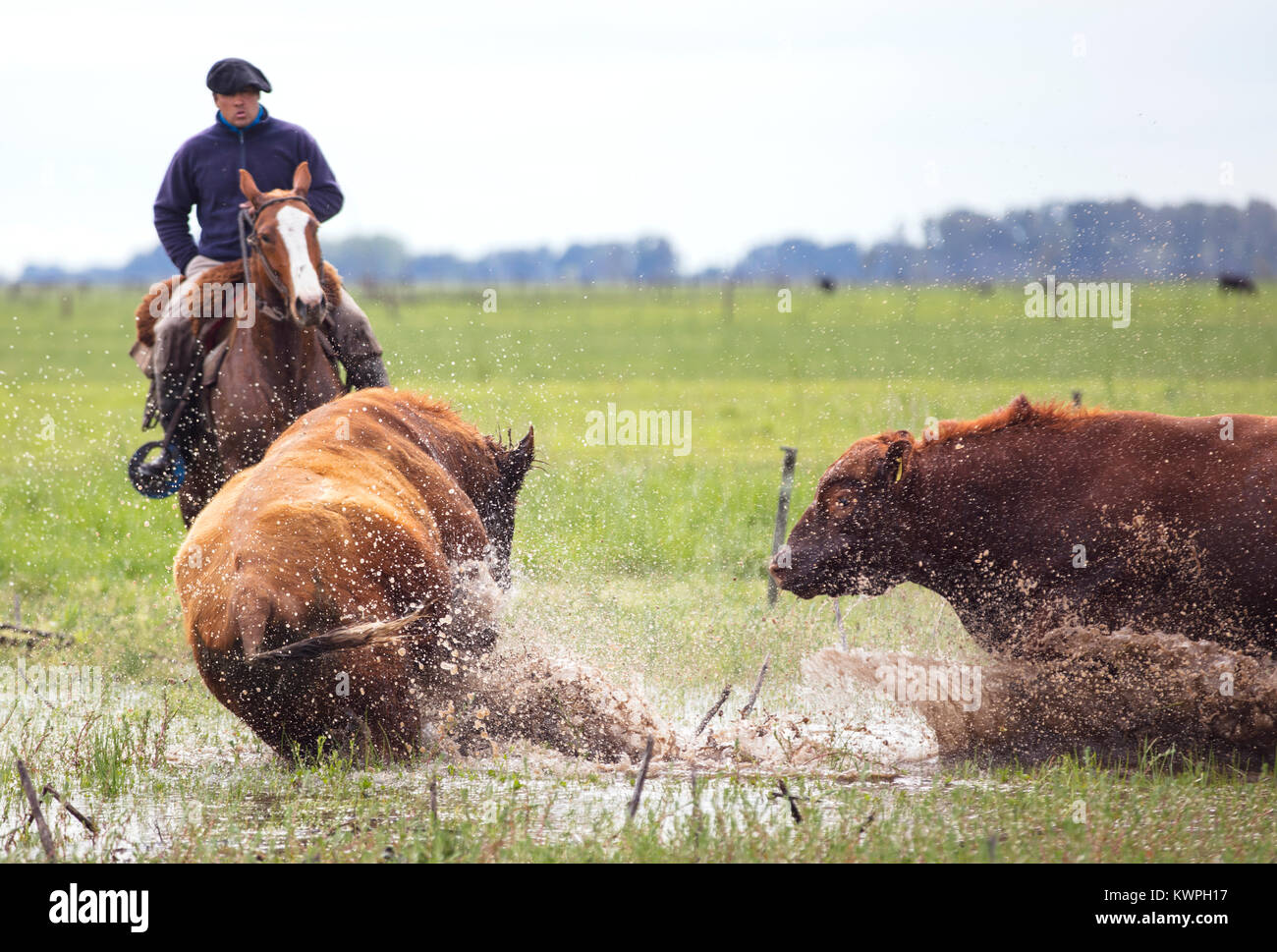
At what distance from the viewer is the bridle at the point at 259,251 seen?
8.01 meters

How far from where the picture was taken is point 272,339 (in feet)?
26.6

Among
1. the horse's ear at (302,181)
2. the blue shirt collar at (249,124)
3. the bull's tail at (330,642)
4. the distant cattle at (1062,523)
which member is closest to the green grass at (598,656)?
the bull's tail at (330,642)

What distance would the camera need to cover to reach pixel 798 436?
18109 mm

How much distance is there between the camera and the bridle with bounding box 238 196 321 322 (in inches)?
315

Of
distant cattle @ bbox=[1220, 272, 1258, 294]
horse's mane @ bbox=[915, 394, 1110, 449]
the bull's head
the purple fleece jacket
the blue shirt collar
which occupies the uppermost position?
distant cattle @ bbox=[1220, 272, 1258, 294]

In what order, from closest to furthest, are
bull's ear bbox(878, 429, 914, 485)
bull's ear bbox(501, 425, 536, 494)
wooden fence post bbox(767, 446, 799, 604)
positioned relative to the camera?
bull's ear bbox(878, 429, 914, 485) < bull's ear bbox(501, 425, 536, 494) < wooden fence post bbox(767, 446, 799, 604)

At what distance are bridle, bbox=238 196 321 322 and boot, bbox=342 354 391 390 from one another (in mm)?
660

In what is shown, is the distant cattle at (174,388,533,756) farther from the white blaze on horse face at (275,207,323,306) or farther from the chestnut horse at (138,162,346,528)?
the chestnut horse at (138,162,346,528)

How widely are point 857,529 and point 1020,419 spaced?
2.82 ft

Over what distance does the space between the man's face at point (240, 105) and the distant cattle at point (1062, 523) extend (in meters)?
4.73

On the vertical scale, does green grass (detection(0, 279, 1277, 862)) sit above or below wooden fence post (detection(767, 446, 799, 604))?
below

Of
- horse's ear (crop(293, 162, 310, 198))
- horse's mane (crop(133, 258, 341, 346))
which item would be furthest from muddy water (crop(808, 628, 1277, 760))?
horse's ear (crop(293, 162, 310, 198))

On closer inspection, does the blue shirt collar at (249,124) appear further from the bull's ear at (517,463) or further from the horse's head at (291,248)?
the bull's ear at (517,463)
